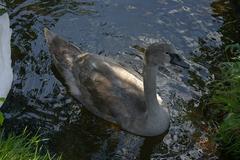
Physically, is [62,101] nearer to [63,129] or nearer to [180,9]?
[63,129]

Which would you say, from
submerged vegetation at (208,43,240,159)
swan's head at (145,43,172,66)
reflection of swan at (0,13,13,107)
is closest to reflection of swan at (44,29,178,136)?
swan's head at (145,43,172,66)

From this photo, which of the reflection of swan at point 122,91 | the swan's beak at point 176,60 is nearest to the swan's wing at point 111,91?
the reflection of swan at point 122,91

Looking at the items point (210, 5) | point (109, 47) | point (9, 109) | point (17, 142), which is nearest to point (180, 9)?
point (210, 5)

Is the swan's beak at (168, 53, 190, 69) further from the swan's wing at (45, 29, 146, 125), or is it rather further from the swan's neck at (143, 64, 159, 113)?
the swan's wing at (45, 29, 146, 125)

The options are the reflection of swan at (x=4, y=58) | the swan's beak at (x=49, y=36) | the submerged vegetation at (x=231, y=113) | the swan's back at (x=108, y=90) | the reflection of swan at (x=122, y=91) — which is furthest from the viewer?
the swan's beak at (x=49, y=36)

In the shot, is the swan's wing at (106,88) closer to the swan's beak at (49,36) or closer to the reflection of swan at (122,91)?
the reflection of swan at (122,91)

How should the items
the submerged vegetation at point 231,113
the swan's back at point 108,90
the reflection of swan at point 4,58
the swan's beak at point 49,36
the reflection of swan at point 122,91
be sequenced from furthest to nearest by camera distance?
1. the swan's beak at point 49,36
2. the swan's back at point 108,90
3. the reflection of swan at point 122,91
4. the reflection of swan at point 4,58
5. the submerged vegetation at point 231,113

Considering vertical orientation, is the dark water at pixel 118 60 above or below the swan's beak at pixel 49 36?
below

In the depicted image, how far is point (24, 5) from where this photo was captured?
8164 millimetres

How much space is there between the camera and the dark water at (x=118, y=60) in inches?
246

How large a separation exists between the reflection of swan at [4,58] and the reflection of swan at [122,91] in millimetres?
970

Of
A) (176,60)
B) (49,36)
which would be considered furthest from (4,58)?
(176,60)

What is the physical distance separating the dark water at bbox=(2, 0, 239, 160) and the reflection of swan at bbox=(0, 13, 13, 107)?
16.8 inches

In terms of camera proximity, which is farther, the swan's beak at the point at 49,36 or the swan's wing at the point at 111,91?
the swan's beak at the point at 49,36
